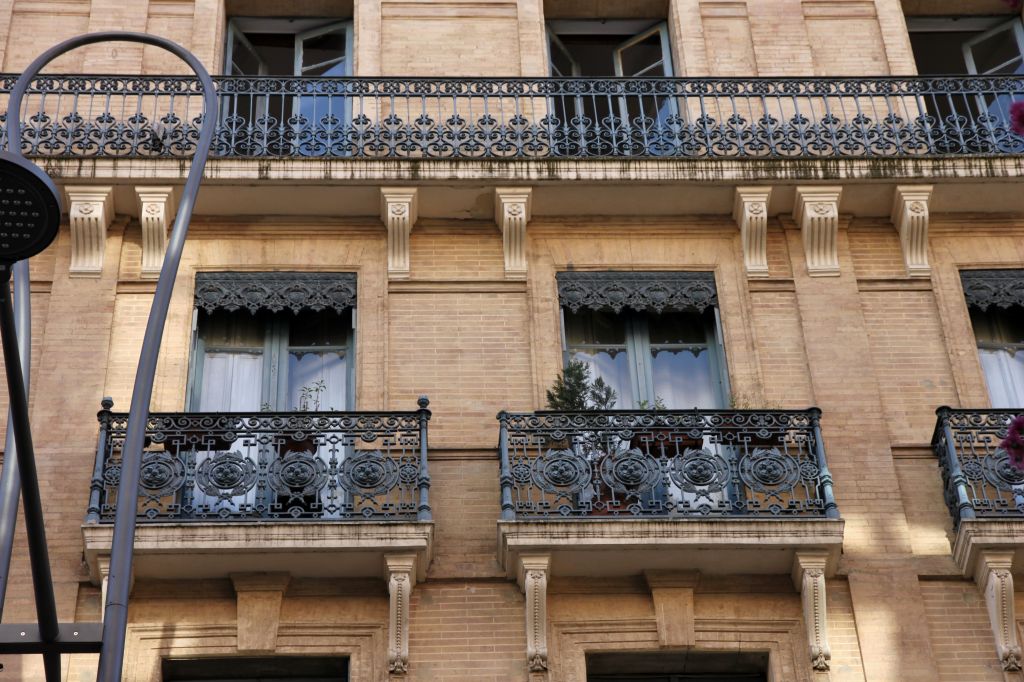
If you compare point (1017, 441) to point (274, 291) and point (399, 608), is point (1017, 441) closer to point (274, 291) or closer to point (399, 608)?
point (399, 608)

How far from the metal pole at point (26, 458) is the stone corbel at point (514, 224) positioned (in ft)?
21.3

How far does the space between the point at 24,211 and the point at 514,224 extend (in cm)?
678

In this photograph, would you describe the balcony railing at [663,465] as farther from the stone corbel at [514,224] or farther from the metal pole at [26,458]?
the metal pole at [26,458]

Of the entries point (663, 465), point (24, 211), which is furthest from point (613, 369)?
point (24, 211)

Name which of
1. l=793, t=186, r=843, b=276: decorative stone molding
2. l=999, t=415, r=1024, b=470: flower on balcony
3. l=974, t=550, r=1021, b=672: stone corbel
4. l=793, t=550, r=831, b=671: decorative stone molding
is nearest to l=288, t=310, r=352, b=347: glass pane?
l=793, t=186, r=843, b=276: decorative stone molding

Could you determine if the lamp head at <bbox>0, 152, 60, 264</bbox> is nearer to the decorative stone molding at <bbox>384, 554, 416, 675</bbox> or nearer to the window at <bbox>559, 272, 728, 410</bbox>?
the decorative stone molding at <bbox>384, 554, 416, 675</bbox>

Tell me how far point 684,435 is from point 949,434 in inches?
75.5

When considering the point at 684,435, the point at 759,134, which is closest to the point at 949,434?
the point at 684,435

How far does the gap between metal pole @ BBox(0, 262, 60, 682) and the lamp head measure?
0.14m

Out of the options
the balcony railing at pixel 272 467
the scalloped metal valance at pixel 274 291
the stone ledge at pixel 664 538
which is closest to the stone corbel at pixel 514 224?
the scalloped metal valance at pixel 274 291

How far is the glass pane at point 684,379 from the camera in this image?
1316 centimetres

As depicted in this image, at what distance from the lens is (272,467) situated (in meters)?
11.8

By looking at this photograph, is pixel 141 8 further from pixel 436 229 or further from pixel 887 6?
pixel 887 6

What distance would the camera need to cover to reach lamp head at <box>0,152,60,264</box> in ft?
23.2
